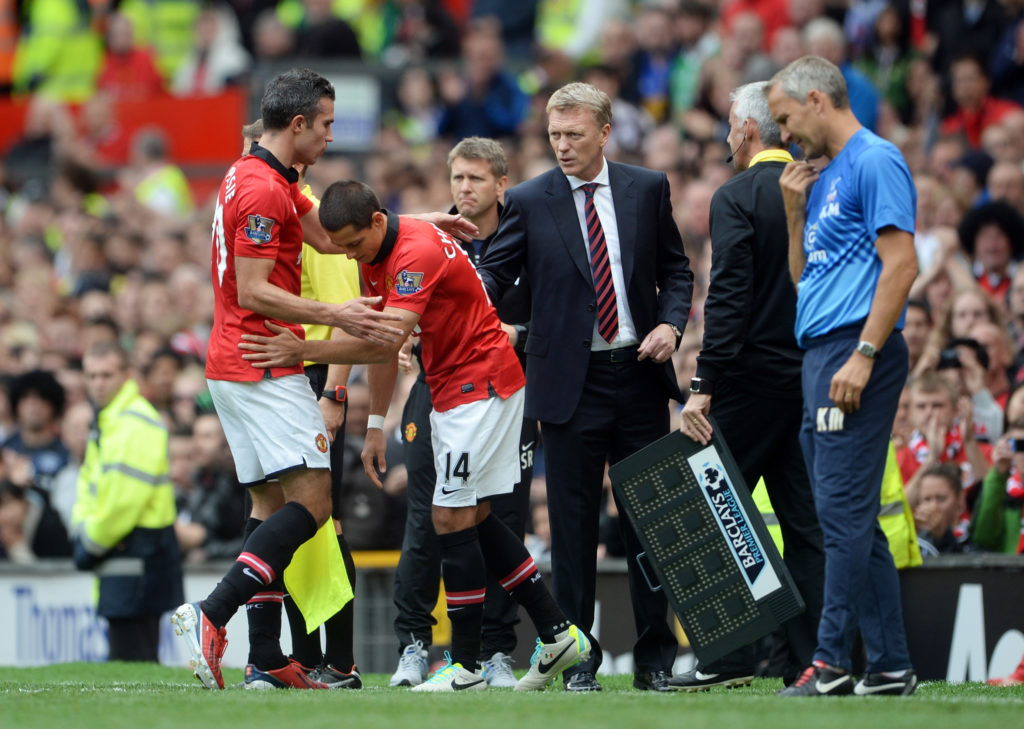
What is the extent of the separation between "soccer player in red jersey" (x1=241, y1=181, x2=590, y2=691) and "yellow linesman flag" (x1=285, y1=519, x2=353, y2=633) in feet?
2.11

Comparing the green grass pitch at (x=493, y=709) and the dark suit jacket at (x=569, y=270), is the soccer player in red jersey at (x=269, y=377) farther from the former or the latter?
the dark suit jacket at (x=569, y=270)

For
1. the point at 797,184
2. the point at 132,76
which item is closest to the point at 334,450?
the point at 797,184

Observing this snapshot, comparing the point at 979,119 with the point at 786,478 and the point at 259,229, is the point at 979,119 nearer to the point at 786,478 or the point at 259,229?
the point at 786,478

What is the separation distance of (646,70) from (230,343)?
938 centimetres

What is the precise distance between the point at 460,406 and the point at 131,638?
14.8 ft

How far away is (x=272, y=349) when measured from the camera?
6.75 metres

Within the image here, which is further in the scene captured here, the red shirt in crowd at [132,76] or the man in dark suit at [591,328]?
the red shirt in crowd at [132,76]

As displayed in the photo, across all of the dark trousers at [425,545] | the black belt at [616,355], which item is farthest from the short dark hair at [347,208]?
the dark trousers at [425,545]

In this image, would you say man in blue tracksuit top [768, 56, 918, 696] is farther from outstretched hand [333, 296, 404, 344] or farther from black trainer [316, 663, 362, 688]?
black trainer [316, 663, 362, 688]

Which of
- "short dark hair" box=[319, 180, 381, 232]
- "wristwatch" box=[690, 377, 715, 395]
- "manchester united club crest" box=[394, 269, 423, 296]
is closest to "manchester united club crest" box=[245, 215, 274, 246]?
"short dark hair" box=[319, 180, 381, 232]

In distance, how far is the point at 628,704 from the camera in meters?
5.91

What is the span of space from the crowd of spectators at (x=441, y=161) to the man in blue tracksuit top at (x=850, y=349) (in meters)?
3.15

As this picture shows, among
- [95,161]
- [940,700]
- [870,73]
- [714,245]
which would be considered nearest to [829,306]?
[714,245]

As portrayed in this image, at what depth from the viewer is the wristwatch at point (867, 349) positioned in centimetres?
591
